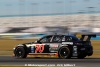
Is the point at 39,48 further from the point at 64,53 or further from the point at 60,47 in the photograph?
the point at 64,53

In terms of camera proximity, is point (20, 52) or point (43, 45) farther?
point (20, 52)

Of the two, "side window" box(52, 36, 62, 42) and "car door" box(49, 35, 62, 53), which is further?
"side window" box(52, 36, 62, 42)

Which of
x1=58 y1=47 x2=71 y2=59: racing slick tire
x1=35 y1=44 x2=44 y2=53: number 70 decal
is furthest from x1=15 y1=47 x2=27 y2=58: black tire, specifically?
x1=58 y1=47 x2=71 y2=59: racing slick tire

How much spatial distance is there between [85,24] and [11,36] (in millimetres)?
38964

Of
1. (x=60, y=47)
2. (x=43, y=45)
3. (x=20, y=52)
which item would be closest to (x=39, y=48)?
(x=43, y=45)

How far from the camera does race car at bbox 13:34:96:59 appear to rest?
56.4 feet

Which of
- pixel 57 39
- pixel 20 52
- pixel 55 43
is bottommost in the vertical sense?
pixel 20 52

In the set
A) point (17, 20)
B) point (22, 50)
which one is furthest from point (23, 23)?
point (22, 50)

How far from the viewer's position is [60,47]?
17359 millimetres

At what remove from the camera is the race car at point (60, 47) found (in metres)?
17.2

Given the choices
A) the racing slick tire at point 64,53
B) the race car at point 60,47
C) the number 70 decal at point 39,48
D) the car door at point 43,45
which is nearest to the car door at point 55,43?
the race car at point 60,47

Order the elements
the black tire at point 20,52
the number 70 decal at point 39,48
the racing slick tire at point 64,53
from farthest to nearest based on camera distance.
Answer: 1. the black tire at point 20,52
2. the number 70 decal at point 39,48
3. the racing slick tire at point 64,53

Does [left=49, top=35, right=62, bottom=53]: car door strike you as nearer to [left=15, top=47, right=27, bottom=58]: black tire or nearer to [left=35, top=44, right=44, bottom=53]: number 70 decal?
[left=35, top=44, right=44, bottom=53]: number 70 decal

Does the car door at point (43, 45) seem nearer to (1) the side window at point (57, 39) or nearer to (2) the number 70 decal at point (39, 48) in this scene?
(2) the number 70 decal at point (39, 48)
